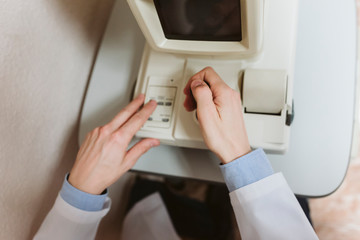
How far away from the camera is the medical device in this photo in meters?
0.50

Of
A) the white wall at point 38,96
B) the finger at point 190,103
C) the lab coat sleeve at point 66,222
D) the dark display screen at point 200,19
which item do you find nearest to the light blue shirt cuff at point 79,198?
the lab coat sleeve at point 66,222

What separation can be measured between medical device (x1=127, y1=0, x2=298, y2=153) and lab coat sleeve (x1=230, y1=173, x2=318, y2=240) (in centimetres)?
8

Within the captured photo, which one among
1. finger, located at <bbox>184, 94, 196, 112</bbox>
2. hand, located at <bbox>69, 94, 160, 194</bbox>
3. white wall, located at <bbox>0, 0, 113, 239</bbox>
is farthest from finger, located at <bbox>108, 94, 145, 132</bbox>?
white wall, located at <bbox>0, 0, 113, 239</bbox>

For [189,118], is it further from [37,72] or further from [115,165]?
[37,72]

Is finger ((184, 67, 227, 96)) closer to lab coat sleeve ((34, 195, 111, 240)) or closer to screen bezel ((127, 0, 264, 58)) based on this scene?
screen bezel ((127, 0, 264, 58))

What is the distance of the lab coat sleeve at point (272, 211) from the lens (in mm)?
525

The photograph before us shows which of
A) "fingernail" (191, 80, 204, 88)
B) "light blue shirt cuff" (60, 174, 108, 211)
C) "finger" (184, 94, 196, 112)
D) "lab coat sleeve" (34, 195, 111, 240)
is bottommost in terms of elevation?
"lab coat sleeve" (34, 195, 111, 240)

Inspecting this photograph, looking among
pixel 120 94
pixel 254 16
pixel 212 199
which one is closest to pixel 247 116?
pixel 254 16

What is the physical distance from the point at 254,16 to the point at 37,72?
514mm

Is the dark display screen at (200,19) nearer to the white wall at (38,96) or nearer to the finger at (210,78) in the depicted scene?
the finger at (210,78)

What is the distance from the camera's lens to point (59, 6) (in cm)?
71

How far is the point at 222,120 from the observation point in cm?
54

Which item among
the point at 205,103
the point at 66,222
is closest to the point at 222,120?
the point at 205,103

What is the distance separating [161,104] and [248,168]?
24cm
